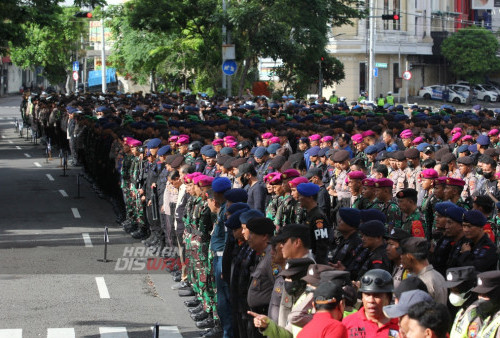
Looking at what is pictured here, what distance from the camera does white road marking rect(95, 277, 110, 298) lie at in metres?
14.2

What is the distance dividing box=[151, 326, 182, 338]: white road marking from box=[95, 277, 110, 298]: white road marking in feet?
6.49

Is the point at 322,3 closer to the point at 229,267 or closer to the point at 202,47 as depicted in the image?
the point at 202,47

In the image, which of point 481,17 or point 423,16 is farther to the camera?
point 481,17

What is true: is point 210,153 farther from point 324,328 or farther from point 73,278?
point 324,328

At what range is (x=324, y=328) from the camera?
6777 mm

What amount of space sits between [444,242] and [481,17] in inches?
3368

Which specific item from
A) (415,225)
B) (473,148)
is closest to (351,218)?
(415,225)

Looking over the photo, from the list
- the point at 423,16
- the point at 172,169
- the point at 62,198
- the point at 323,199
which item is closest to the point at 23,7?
the point at 62,198

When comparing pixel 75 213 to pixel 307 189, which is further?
pixel 75 213

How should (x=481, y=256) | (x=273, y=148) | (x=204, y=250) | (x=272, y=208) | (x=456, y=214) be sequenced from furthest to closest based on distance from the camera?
1. (x=273, y=148)
2. (x=204, y=250)
3. (x=272, y=208)
4. (x=456, y=214)
5. (x=481, y=256)

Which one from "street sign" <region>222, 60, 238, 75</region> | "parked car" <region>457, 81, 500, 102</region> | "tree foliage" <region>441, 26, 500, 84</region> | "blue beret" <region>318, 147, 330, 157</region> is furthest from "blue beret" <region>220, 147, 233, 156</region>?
"tree foliage" <region>441, 26, 500, 84</region>

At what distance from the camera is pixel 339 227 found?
10.3m

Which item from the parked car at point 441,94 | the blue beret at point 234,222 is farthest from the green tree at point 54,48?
the blue beret at point 234,222

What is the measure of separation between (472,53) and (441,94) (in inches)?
195
